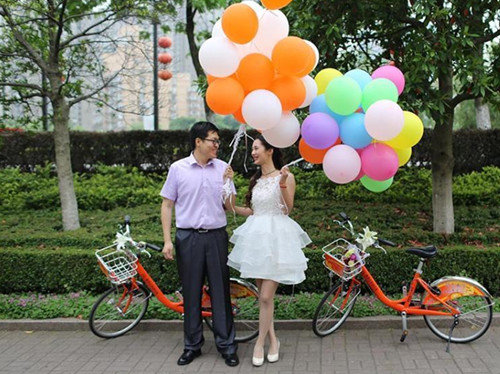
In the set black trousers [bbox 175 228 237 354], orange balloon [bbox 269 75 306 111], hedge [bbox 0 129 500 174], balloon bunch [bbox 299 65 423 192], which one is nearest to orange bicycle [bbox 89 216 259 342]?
black trousers [bbox 175 228 237 354]

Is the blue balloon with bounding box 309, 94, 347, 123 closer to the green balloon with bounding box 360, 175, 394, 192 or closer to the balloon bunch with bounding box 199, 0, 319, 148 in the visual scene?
the balloon bunch with bounding box 199, 0, 319, 148

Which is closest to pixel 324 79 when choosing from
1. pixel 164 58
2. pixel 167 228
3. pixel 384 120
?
pixel 384 120

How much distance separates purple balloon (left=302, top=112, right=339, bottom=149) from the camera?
4.40m

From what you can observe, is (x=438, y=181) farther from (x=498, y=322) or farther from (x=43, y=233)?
(x=43, y=233)

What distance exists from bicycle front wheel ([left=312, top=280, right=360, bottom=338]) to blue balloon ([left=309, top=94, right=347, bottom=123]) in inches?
60.7

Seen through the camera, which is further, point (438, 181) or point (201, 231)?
point (438, 181)

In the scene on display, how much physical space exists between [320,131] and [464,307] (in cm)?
220

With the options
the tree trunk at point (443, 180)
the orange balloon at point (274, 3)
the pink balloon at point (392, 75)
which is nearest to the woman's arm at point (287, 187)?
the pink balloon at point (392, 75)

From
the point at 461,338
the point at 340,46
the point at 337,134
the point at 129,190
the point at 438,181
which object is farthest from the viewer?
the point at 129,190

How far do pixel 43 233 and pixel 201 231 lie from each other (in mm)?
3891

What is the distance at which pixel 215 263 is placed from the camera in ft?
15.4

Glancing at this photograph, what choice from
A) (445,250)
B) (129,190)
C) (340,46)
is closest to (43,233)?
(129,190)

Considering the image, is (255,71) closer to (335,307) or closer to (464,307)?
(335,307)

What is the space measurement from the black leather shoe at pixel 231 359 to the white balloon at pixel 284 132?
1.78m
